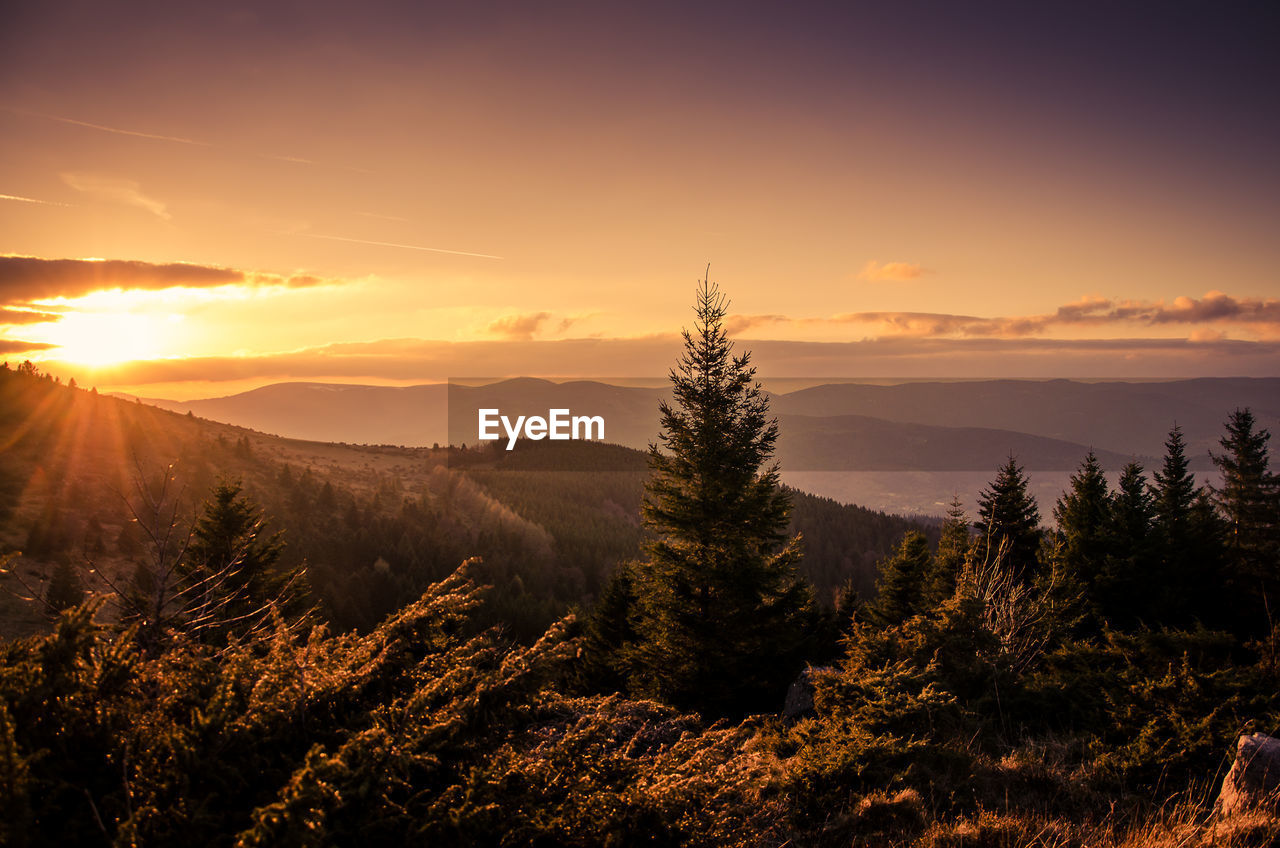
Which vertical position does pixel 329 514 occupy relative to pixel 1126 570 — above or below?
below

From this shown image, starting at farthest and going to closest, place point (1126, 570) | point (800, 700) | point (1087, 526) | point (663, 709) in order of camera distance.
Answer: point (1087, 526)
point (1126, 570)
point (800, 700)
point (663, 709)

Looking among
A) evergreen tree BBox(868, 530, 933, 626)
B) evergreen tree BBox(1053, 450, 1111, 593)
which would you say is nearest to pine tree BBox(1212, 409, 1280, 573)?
evergreen tree BBox(1053, 450, 1111, 593)

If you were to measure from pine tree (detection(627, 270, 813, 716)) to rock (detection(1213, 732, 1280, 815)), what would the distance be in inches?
371

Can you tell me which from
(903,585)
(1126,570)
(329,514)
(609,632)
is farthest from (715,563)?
(329,514)

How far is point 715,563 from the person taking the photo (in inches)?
575

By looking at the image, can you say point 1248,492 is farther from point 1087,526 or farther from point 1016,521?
point 1087,526

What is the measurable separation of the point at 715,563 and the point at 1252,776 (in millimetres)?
9882

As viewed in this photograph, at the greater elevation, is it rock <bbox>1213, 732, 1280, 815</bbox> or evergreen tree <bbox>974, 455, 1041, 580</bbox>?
rock <bbox>1213, 732, 1280, 815</bbox>

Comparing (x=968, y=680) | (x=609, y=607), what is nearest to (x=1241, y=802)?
(x=968, y=680)

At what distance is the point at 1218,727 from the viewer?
6484mm

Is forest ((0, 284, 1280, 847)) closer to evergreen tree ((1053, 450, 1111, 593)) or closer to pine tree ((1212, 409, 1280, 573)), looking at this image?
evergreen tree ((1053, 450, 1111, 593))

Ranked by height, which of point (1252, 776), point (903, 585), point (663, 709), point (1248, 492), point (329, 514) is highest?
point (663, 709)

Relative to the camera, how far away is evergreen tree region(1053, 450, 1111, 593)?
997 inches

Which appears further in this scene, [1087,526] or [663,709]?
[1087,526]
